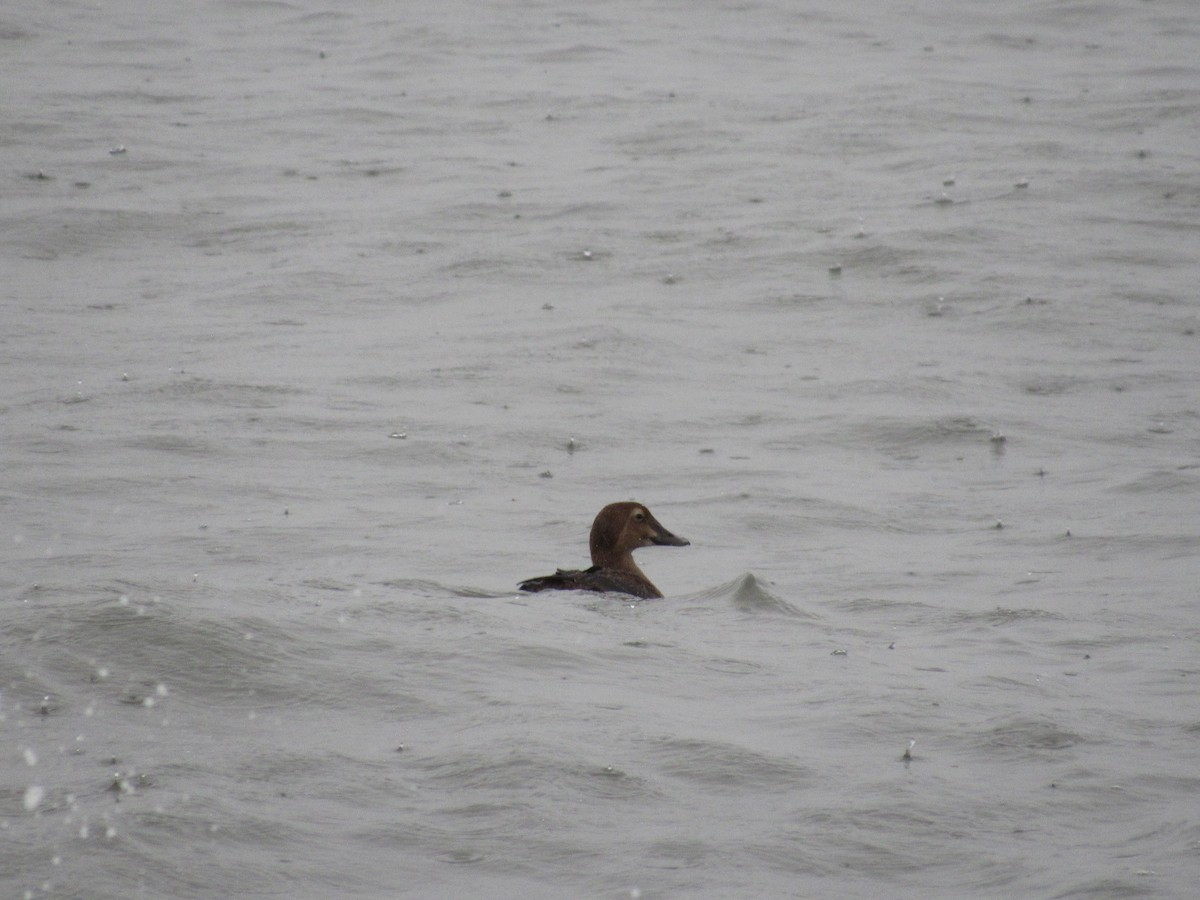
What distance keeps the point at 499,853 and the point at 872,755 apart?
5.55 feet

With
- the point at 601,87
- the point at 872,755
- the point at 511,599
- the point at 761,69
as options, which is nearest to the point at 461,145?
the point at 601,87

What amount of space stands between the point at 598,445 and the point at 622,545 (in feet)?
9.68

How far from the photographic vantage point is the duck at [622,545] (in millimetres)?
9328

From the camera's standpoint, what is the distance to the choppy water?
598 cm

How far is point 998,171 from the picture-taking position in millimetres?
19750

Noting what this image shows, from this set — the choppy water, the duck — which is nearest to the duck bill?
the duck

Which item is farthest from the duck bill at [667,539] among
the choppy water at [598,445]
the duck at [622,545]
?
the choppy water at [598,445]

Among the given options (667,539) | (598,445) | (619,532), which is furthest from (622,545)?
(598,445)

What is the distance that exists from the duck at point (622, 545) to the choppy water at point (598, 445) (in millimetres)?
269

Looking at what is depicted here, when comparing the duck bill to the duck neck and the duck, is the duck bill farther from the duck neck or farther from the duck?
the duck neck

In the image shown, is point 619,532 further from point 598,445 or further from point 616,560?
point 598,445

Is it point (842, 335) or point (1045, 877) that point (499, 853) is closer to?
point (1045, 877)

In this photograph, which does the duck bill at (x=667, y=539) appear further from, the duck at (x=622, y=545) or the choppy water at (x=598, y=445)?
the choppy water at (x=598, y=445)

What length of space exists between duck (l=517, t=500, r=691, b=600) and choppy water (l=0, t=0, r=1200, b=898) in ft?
0.88
